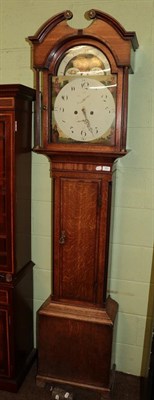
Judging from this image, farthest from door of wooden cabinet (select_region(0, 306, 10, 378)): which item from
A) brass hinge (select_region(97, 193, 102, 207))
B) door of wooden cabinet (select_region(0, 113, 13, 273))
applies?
brass hinge (select_region(97, 193, 102, 207))

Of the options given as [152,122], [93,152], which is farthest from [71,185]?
[152,122]

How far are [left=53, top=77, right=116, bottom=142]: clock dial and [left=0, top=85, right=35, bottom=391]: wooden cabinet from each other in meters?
0.21

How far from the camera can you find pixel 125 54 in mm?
1519

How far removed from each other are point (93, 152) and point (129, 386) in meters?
1.44

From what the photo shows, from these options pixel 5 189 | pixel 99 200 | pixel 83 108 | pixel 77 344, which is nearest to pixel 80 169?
pixel 99 200

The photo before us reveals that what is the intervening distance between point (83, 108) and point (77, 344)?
1.28m

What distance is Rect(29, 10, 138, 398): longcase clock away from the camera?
1.58 m

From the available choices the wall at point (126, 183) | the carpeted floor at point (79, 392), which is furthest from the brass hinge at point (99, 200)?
the carpeted floor at point (79, 392)

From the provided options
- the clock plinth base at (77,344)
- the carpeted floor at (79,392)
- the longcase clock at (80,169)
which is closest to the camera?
the longcase clock at (80,169)

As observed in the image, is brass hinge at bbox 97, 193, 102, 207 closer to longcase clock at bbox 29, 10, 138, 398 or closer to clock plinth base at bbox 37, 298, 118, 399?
longcase clock at bbox 29, 10, 138, 398

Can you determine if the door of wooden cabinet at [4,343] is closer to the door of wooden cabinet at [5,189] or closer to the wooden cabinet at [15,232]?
the wooden cabinet at [15,232]

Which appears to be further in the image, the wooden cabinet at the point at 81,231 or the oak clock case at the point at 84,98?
the wooden cabinet at the point at 81,231

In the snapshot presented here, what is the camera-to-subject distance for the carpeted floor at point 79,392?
1952 millimetres

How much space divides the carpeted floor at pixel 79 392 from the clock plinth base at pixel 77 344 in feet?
0.29
